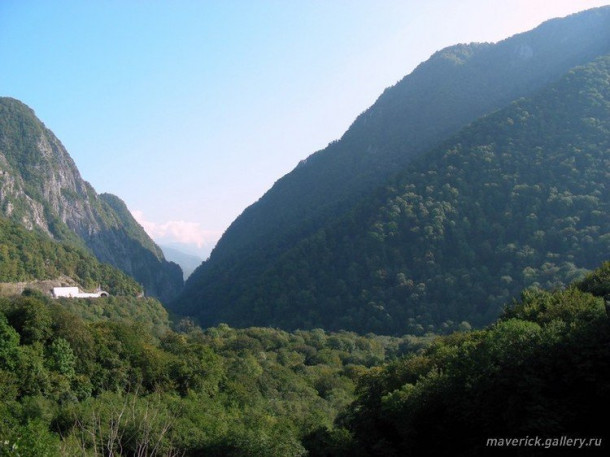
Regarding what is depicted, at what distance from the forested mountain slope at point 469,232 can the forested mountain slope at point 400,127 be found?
10.0 m

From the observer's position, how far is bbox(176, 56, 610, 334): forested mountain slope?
3036 inches

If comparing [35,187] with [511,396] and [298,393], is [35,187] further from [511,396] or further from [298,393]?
[511,396]

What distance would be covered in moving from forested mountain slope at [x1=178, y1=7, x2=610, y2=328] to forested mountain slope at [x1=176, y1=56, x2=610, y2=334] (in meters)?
10.0

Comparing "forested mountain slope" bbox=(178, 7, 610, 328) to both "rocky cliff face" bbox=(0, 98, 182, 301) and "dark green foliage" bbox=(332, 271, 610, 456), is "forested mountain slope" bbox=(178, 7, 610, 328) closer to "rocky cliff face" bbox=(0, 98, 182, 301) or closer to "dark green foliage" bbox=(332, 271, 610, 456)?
"rocky cliff face" bbox=(0, 98, 182, 301)

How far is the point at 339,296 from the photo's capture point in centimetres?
9388

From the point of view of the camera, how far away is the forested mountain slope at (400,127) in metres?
122

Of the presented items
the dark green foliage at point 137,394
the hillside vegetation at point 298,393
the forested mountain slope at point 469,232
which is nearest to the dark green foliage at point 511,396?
the hillside vegetation at point 298,393

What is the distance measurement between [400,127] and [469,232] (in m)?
62.5

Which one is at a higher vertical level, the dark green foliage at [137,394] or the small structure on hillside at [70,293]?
the small structure on hillside at [70,293]

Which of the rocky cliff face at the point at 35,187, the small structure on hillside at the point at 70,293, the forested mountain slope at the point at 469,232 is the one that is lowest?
the forested mountain slope at the point at 469,232

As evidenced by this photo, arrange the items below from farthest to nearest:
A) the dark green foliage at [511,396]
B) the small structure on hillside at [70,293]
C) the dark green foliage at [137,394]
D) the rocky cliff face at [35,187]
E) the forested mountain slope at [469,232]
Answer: the rocky cliff face at [35,187]
the small structure on hillside at [70,293]
the forested mountain slope at [469,232]
the dark green foliage at [137,394]
the dark green foliage at [511,396]

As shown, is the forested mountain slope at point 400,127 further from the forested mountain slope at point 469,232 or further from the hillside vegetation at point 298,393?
the hillside vegetation at point 298,393

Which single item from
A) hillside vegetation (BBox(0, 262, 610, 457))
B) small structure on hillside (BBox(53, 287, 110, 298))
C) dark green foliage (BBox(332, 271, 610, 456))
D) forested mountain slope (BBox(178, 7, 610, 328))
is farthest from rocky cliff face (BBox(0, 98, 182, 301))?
dark green foliage (BBox(332, 271, 610, 456))

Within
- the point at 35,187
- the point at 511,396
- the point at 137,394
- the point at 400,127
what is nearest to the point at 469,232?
Answer: the point at 400,127
